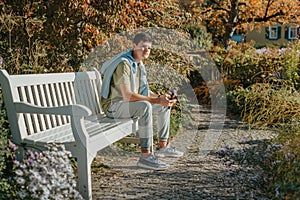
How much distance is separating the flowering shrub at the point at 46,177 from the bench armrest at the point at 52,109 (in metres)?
0.29

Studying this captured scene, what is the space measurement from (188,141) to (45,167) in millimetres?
3220

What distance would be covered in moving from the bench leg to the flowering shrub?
0.70ft

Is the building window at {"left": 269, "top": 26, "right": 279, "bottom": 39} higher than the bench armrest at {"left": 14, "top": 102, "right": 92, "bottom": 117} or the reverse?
the reverse

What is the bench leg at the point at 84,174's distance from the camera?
345 centimetres

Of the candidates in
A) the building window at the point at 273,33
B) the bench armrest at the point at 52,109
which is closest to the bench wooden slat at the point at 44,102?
the bench armrest at the point at 52,109

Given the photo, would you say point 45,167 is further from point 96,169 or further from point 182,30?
point 182,30

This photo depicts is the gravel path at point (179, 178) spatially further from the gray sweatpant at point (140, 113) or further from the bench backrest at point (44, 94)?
the bench backrest at point (44, 94)

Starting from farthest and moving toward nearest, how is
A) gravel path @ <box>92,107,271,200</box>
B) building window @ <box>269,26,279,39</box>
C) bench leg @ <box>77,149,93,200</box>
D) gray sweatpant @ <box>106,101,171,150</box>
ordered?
building window @ <box>269,26,279,39</box> < gray sweatpant @ <box>106,101,171,150</box> < gravel path @ <box>92,107,271,200</box> < bench leg @ <box>77,149,93,200</box>

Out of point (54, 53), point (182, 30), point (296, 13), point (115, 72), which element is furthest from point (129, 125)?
point (296, 13)

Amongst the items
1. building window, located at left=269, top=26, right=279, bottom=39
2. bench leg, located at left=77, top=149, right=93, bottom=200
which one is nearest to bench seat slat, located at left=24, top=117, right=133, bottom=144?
bench leg, located at left=77, top=149, right=93, bottom=200

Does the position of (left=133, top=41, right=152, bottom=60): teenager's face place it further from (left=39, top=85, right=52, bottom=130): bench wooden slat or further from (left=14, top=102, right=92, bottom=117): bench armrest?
(left=14, top=102, right=92, bottom=117): bench armrest

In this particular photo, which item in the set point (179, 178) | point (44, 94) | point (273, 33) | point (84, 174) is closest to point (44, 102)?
point (44, 94)

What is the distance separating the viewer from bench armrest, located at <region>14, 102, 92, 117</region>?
3.34 m

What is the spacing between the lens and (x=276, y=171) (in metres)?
3.55
